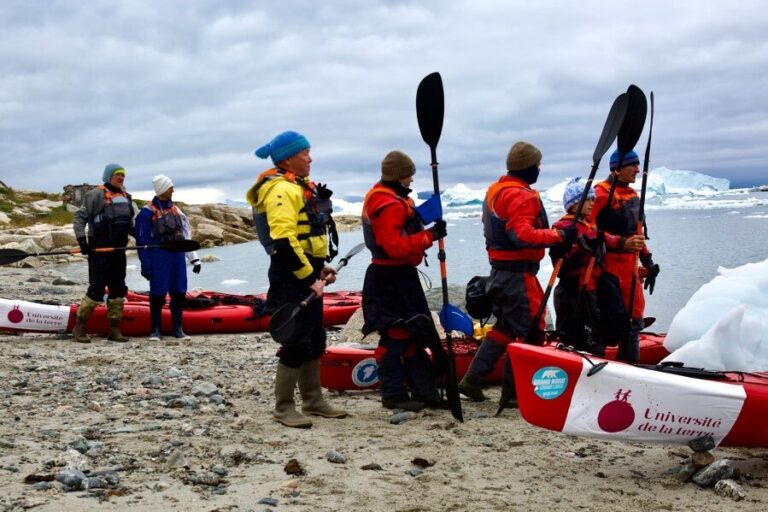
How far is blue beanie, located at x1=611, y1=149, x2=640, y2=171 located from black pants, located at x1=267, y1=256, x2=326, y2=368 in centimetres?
A: 230

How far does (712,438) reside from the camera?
3703 mm

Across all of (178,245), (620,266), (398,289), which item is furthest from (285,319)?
(178,245)

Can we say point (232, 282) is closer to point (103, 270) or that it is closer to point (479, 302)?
point (103, 270)

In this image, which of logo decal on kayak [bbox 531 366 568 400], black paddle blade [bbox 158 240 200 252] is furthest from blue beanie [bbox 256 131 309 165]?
black paddle blade [bbox 158 240 200 252]

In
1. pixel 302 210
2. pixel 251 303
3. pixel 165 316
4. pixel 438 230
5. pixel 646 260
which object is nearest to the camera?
pixel 302 210

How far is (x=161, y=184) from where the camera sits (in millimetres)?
7969

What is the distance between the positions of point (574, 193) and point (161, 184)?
4.39 m

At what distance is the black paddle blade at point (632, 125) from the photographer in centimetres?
545

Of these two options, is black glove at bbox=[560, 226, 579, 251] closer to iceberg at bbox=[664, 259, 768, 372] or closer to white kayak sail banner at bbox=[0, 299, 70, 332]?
iceberg at bbox=[664, 259, 768, 372]

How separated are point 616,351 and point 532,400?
2.54 metres

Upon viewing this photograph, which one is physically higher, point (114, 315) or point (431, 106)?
point (431, 106)

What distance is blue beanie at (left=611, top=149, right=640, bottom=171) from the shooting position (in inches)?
217

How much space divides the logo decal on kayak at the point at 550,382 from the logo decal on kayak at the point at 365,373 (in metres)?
2.03

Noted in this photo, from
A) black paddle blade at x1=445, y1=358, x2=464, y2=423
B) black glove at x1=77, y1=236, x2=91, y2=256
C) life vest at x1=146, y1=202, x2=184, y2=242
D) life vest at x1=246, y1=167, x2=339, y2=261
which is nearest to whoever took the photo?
life vest at x1=246, y1=167, x2=339, y2=261
